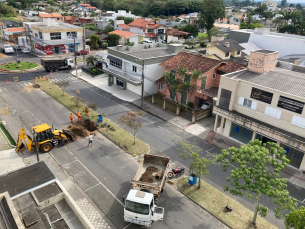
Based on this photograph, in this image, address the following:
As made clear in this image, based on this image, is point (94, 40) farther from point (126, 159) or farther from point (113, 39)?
point (126, 159)

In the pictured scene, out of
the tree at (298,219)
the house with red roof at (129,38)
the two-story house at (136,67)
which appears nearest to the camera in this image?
the tree at (298,219)

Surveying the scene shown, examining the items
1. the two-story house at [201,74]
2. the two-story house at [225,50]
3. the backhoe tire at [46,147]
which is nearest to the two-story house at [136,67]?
the two-story house at [201,74]

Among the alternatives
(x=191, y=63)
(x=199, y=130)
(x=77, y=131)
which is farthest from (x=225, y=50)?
(x=77, y=131)

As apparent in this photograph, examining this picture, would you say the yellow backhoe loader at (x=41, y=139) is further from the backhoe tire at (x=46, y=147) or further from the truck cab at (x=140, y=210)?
the truck cab at (x=140, y=210)

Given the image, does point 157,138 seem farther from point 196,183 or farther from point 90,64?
point 90,64

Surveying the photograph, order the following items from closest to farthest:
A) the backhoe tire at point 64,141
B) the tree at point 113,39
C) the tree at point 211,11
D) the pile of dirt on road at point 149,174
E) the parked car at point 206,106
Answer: the pile of dirt on road at point 149,174 → the backhoe tire at point 64,141 → the parked car at point 206,106 → the tree at point 113,39 → the tree at point 211,11

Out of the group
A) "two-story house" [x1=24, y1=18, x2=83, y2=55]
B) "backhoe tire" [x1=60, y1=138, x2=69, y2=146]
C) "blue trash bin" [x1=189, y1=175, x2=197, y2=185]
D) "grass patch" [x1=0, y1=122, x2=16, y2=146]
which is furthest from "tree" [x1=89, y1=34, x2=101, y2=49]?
"blue trash bin" [x1=189, y1=175, x2=197, y2=185]
